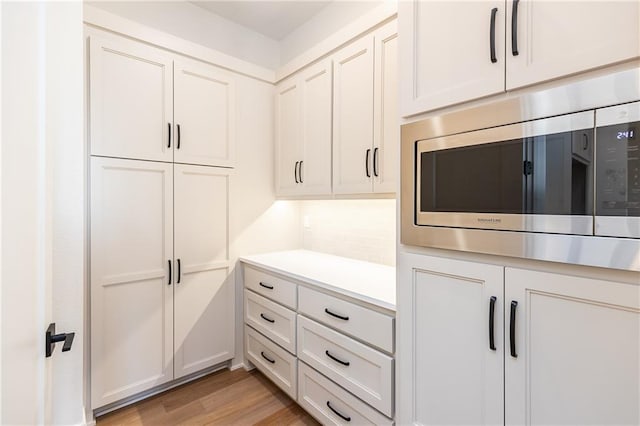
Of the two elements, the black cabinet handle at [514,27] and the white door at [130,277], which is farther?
the white door at [130,277]

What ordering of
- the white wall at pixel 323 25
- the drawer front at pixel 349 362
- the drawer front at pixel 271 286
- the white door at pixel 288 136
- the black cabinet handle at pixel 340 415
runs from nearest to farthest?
the drawer front at pixel 349 362 < the black cabinet handle at pixel 340 415 < the drawer front at pixel 271 286 < the white wall at pixel 323 25 < the white door at pixel 288 136

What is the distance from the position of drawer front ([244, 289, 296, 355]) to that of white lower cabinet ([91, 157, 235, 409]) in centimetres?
16

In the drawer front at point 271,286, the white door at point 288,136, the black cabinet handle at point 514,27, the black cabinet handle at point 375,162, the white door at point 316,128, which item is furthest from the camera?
the white door at point 288,136

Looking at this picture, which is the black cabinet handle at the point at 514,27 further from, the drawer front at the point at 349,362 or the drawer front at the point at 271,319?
the drawer front at the point at 271,319

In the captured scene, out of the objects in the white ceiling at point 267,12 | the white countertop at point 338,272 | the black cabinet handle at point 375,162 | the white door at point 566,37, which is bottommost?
the white countertop at point 338,272

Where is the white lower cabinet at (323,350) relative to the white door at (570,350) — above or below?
below

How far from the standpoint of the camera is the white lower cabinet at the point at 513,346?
799mm

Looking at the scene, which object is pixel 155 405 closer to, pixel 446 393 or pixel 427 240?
pixel 446 393

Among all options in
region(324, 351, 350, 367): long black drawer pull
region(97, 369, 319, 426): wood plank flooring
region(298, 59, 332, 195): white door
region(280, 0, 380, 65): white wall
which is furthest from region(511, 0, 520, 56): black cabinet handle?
region(97, 369, 319, 426): wood plank flooring

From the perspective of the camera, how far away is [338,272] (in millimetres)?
1973

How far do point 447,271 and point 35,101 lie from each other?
1.33 metres

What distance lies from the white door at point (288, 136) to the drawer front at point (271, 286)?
68 cm

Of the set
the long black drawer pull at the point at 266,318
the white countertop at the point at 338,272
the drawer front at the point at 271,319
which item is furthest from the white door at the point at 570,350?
the long black drawer pull at the point at 266,318

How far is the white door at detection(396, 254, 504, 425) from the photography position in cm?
102
